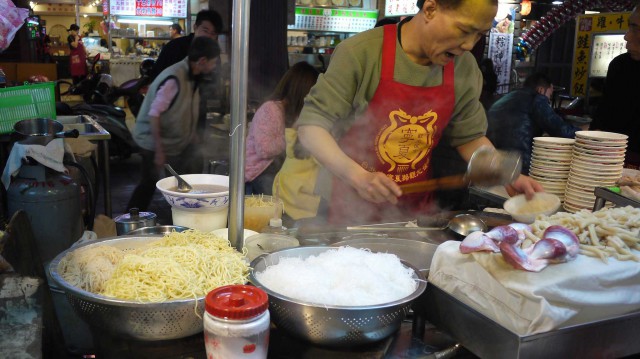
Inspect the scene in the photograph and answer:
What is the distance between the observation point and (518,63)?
537 inches

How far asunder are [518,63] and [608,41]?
16.2 feet

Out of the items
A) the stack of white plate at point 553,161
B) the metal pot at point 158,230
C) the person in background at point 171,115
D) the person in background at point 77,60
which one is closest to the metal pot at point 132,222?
the metal pot at point 158,230

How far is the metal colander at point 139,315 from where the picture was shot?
3.94 feet

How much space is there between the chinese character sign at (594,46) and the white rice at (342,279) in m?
8.85

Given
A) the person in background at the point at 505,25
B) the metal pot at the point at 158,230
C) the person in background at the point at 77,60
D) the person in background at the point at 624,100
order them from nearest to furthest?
1. the metal pot at the point at 158,230
2. the person in background at the point at 624,100
3. the person in background at the point at 505,25
4. the person in background at the point at 77,60

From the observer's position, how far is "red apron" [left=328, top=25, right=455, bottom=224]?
94.5 inches

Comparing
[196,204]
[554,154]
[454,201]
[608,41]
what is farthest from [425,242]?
[608,41]

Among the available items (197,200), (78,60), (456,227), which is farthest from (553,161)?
(78,60)

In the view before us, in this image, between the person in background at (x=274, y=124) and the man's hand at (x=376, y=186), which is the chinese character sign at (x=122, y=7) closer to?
the person in background at (x=274, y=124)

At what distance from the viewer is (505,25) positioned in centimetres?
888

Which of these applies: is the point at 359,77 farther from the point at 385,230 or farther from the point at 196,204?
the point at 196,204

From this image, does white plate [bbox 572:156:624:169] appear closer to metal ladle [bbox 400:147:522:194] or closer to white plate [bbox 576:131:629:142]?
white plate [bbox 576:131:629:142]

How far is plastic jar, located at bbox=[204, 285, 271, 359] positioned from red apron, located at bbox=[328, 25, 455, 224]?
5.08 feet

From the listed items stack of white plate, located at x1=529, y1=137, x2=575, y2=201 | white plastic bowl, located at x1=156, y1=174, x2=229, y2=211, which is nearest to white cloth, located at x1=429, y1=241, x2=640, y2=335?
white plastic bowl, located at x1=156, y1=174, x2=229, y2=211
